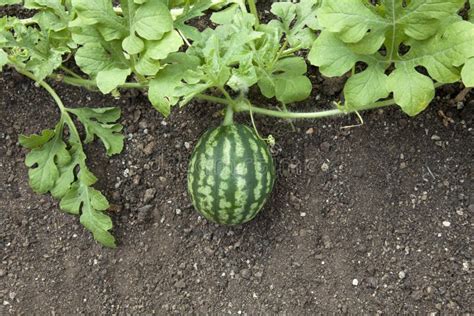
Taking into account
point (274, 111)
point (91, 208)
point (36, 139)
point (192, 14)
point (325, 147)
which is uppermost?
point (192, 14)

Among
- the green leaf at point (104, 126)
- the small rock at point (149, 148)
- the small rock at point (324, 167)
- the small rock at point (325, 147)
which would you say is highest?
the green leaf at point (104, 126)

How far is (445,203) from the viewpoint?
9.91 ft

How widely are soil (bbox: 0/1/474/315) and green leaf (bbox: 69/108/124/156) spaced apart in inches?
3.9

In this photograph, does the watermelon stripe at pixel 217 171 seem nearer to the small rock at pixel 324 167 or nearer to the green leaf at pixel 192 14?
the green leaf at pixel 192 14

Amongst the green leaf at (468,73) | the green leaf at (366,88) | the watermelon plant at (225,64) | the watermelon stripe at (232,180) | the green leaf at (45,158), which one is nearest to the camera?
the green leaf at (468,73)

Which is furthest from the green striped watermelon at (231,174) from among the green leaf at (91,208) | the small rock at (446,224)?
the small rock at (446,224)

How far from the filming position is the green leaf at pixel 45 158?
3.10 metres

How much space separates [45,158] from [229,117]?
0.97m

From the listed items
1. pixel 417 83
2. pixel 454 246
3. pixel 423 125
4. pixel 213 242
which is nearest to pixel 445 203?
pixel 454 246

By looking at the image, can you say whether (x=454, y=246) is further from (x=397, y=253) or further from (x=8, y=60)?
(x=8, y=60)

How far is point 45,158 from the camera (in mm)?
3135

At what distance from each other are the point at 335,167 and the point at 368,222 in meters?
0.32

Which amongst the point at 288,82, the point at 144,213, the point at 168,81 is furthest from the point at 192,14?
the point at 144,213

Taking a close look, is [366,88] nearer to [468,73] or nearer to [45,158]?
[468,73]
